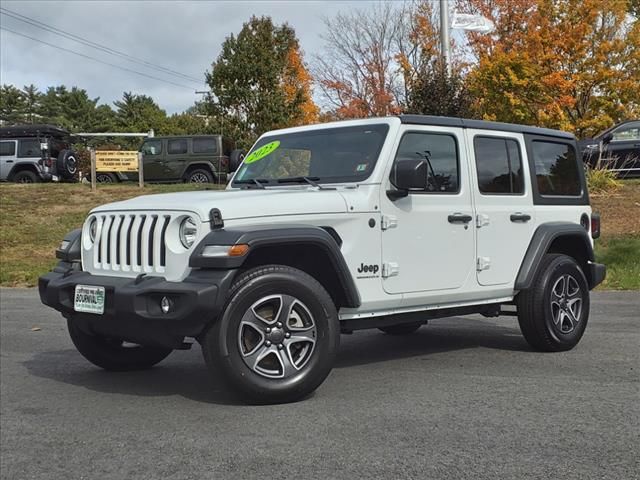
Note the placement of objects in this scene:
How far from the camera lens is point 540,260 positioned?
19.0 ft

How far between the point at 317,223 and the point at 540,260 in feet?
7.49

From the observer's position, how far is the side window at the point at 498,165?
5.62 meters

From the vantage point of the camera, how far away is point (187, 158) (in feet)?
73.5

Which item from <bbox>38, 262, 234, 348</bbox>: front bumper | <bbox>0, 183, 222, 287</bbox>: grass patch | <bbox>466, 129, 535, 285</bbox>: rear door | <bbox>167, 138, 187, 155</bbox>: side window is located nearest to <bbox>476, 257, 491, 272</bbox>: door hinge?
<bbox>466, 129, 535, 285</bbox>: rear door

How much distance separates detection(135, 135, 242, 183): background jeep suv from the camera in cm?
2208

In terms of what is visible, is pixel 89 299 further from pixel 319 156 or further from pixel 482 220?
pixel 482 220

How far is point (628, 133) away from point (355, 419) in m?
16.3

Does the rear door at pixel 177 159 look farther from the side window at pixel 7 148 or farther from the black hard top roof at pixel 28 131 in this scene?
the side window at pixel 7 148

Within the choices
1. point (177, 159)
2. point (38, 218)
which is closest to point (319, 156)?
point (38, 218)

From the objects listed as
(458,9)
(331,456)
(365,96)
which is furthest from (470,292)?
(365,96)

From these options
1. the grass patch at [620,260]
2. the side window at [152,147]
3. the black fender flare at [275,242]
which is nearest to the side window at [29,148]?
the side window at [152,147]

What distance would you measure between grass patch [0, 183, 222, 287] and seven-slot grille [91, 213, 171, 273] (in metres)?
8.14

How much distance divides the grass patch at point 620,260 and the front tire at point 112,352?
7.04 meters

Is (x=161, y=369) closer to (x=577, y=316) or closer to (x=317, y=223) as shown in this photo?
(x=317, y=223)
